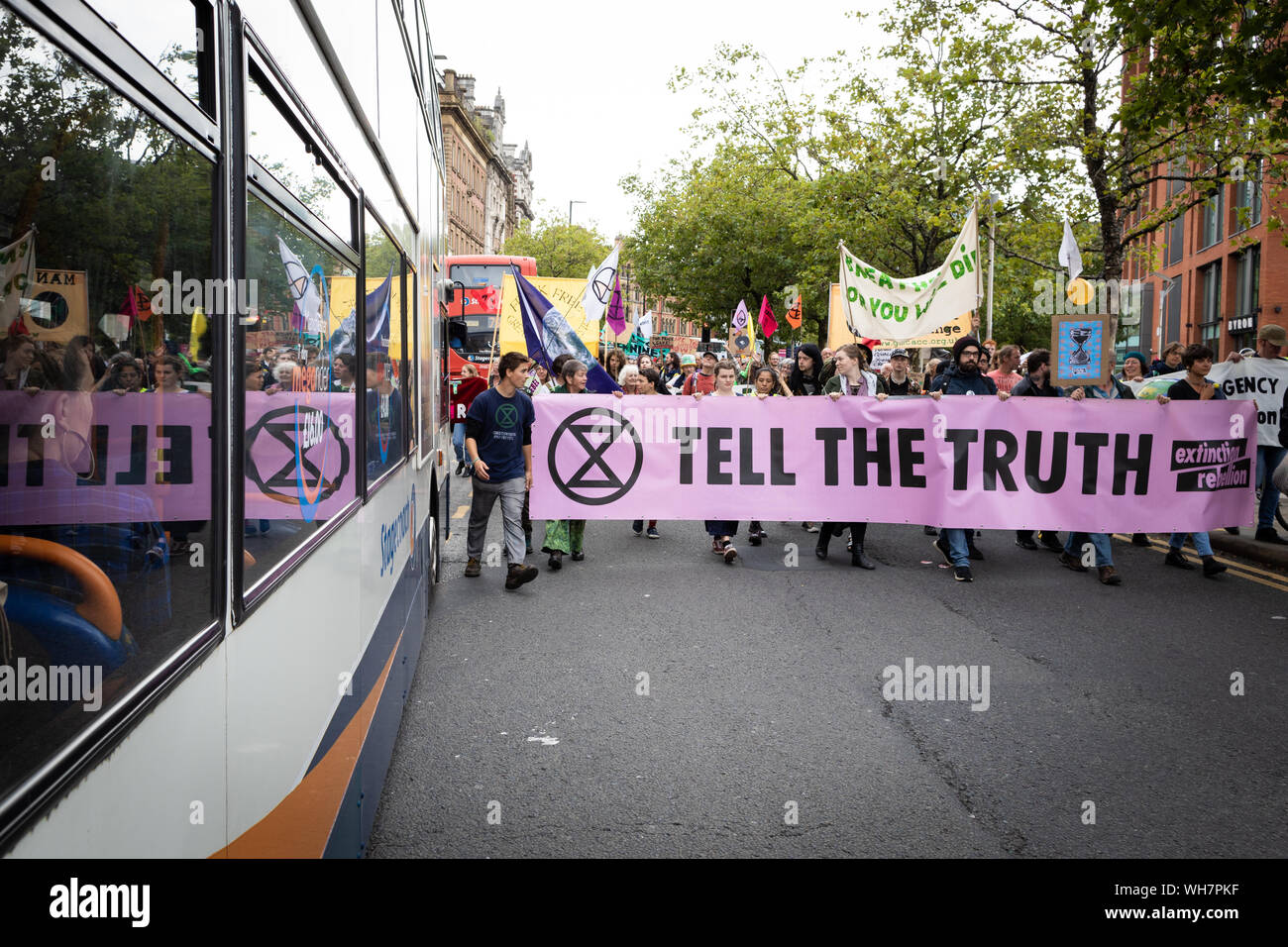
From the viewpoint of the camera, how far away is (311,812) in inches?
102

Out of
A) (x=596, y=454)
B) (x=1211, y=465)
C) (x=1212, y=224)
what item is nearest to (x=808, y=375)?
(x=596, y=454)

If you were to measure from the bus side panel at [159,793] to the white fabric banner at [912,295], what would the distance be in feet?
41.0

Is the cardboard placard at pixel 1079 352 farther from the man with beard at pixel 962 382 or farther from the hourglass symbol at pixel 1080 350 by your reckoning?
the man with beard at pixel 962 382

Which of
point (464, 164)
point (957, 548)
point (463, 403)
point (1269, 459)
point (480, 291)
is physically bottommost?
point (957, 548)

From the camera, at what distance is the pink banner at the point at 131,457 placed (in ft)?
4.18

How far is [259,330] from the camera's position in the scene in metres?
2.15

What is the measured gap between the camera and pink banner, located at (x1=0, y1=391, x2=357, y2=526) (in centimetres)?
127

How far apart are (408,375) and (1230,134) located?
587 inches

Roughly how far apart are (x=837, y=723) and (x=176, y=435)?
173 inches

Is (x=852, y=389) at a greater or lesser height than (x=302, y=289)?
lesser

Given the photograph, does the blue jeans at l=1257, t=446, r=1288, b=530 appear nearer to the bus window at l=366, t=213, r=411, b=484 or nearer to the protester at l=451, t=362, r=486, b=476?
the protester at l=451, t=362, r=486, b=476

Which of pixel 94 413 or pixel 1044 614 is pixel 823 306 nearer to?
pixel 1044 614

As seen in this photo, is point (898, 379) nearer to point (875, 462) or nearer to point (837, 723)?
point (875, 462)

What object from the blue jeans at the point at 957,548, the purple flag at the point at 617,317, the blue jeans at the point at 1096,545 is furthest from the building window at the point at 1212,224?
the blue jeans at the point at 957,548
